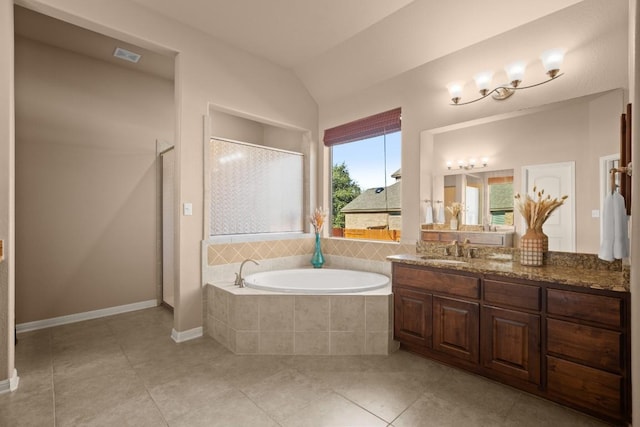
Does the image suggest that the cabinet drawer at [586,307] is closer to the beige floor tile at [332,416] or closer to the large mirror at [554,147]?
the large mirror at [554,147]

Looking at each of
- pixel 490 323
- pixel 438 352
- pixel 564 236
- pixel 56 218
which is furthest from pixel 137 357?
pixel 564 236

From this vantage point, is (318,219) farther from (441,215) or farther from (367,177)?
(441,215)

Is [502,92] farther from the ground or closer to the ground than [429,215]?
farther from the ground

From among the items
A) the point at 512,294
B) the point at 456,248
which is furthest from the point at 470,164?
the point at 512,294

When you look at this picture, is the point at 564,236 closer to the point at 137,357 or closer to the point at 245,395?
the point at 245,395

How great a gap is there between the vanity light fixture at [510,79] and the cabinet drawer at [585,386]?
1.97m

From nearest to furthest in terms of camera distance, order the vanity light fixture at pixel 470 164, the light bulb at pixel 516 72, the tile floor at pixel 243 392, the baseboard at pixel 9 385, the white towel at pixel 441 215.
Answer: the tile floor at pixel 243 392 < the baseboard at pixel 9 385 < the light bulb at pixel 516 72 < the vanity light fixture at pixel 470 164 < the white towel at pixel 441 215

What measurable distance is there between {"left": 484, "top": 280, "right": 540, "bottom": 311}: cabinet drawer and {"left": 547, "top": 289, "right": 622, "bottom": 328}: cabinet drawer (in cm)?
8

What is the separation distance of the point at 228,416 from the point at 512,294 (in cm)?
194

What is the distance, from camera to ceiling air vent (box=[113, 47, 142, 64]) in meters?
3.25

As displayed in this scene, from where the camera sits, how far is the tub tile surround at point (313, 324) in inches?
100

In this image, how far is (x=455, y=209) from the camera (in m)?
2.87

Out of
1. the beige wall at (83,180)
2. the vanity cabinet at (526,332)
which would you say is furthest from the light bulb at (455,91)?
the beige wall at (83,180)

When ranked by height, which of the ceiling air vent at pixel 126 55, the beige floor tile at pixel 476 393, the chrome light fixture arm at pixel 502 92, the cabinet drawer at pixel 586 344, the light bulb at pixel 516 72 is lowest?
the beige floor tile at pixel 476 393
